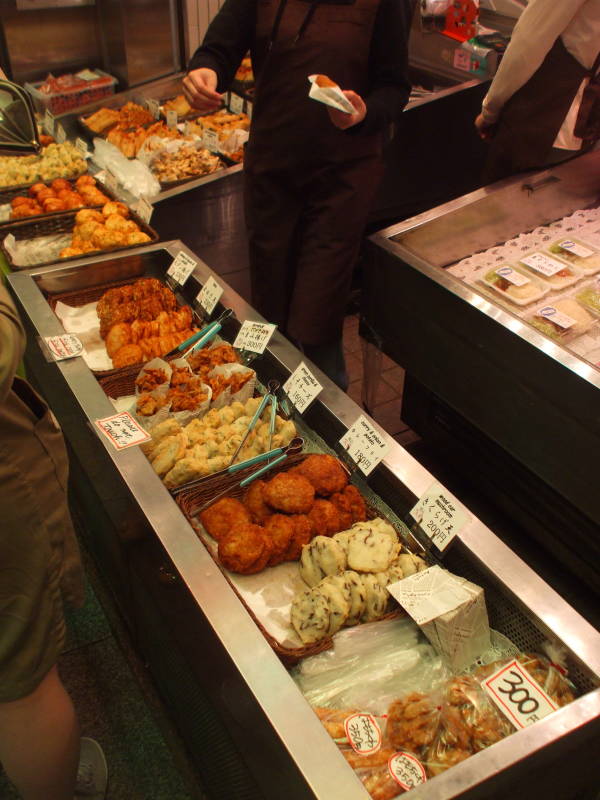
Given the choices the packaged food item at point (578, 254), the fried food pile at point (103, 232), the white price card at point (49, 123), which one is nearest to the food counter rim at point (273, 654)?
the fried food pile at point (103, 232)

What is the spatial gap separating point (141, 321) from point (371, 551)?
136 centimetres

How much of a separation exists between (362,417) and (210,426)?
482 millimetres

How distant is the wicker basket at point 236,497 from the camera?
1477 millimetres

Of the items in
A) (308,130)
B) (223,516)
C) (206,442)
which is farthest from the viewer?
(308,130)

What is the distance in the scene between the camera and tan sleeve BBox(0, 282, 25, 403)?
4.23 ft

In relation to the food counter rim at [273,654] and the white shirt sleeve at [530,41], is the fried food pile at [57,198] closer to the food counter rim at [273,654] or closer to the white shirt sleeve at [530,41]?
the food counter rim at [273,654]

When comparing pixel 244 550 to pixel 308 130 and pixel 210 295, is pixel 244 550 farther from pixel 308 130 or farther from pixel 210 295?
pixel 308 130

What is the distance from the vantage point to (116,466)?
A: 1.79 m

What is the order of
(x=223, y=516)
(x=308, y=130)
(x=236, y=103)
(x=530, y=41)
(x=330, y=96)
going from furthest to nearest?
1. (x=236, y=103)
2. (x=308, y=130)
3. (x=530, y=41)
4. (x=330, y=96)
5. (x=223, y=516)

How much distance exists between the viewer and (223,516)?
1.75 metres

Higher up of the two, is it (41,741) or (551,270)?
(551,270)

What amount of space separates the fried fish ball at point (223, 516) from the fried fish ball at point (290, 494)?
0.08 metres

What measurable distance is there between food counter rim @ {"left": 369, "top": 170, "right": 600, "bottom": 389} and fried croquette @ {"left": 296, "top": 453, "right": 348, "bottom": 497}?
0.90m

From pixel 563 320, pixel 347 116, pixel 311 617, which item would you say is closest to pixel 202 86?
pixel 347 116
